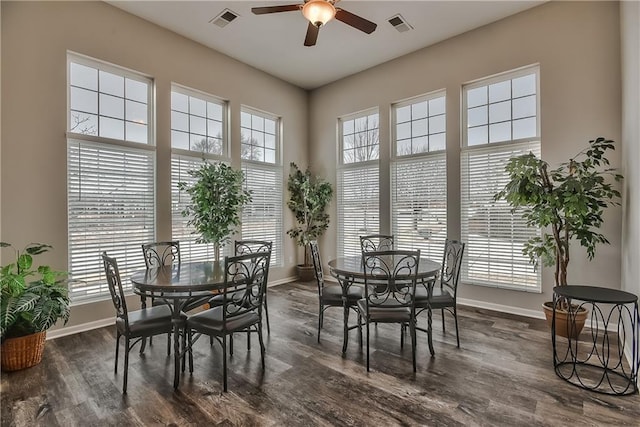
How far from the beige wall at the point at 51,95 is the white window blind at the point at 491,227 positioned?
422cm

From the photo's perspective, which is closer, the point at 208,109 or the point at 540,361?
the point at 540,361

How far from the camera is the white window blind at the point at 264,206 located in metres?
5.41

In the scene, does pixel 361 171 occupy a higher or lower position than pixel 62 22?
lower

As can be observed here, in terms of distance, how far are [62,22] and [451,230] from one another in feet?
17.8

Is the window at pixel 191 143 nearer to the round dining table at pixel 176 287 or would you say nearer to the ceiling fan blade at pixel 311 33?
the round dining table at pixel 176 287

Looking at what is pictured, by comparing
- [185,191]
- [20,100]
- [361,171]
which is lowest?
[185,191]

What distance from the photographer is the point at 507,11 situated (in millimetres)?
3951

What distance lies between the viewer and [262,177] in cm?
564

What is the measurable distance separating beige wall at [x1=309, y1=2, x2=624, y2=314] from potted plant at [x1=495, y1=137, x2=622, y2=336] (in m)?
0.30

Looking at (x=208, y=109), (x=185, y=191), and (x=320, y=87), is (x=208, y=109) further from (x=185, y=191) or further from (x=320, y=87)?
(x=320, y=87)

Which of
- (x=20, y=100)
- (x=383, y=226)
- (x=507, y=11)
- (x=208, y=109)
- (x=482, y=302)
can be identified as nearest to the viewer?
(x=20, y=100)

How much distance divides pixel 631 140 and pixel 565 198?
78cm

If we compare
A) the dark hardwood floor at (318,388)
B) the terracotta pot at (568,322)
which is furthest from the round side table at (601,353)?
the dark hardwood floor at (318,388)

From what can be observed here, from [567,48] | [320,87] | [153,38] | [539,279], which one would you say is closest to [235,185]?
[153,38]
